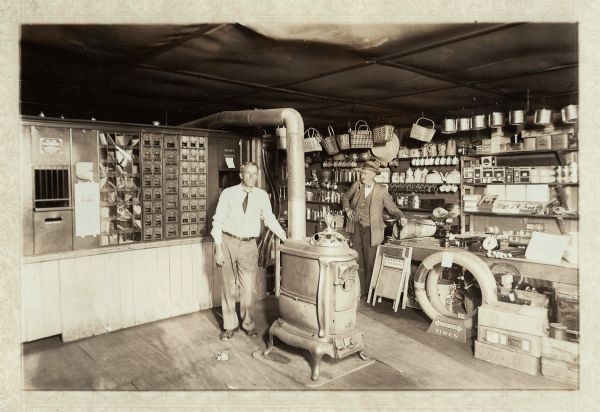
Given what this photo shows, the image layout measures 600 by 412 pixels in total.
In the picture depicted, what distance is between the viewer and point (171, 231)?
5.05 metres

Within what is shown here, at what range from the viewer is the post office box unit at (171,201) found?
197 inches

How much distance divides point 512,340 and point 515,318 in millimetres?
203

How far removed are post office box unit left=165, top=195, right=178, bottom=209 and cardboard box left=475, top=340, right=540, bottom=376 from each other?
3613mm

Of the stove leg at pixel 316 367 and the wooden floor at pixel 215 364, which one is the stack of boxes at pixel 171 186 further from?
the stove leg at pixel 316 367

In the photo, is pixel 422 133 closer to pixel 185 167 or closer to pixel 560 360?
pixel 185 167

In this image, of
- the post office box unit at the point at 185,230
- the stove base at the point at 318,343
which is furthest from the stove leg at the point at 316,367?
the post office box unit at the point at 185,230

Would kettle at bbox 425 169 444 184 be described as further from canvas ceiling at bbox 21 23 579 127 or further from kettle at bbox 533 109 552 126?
kettle at bbox 533 109 552 126

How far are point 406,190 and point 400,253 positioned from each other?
69.3 inches

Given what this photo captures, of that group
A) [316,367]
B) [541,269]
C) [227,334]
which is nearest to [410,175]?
[541,269]

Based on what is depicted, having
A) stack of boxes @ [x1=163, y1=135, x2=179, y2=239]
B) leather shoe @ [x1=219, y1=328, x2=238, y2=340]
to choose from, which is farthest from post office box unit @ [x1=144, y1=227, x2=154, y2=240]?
leather shoe @ [x1=219, y1=328, x2=238, y2=340]

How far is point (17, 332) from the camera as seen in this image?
8.52 feet

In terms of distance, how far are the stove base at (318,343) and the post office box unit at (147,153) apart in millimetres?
2506

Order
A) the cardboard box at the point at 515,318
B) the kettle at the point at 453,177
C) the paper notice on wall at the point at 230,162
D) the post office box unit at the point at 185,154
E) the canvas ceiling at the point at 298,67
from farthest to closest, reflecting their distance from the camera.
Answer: the kettle at the point at 453,177
the paper notice on wall at the point at 230,162
the post office box unit at the point at 185,154
the cardboard box at the point at 515,318
the canvas ceiling at the point at 298,67

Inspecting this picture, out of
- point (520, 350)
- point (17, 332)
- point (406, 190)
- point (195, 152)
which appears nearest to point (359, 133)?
point (406, 190)
